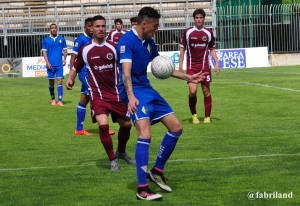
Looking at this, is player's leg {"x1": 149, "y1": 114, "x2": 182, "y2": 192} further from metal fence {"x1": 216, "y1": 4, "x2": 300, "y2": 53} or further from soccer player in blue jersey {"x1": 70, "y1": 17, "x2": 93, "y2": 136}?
metal fence {"x1": 216, "y1": 4, "x2": 300, "y2": 53}

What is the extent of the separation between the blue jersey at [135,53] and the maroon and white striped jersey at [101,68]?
2222mm

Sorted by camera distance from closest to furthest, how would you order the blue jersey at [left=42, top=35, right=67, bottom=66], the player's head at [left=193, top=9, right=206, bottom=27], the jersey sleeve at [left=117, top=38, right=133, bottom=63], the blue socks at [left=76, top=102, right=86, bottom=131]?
the jersey sleeve at [left=117, top=38, right=133, bottom=63], the blue socks at [left=76, top=102, right=86, bottom=131], the player's head at [left=193, top=9, right=206, bottom=27], the blue jersey at [left=42, top=35, right=67, bottom=66]

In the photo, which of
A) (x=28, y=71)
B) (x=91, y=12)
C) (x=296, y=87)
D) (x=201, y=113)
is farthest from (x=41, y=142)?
(x=91, y=12)

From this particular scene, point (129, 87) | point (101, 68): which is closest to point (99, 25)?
point (101, 68)

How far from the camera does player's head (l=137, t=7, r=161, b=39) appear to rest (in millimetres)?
8906

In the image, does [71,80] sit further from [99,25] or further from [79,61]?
[99,25]

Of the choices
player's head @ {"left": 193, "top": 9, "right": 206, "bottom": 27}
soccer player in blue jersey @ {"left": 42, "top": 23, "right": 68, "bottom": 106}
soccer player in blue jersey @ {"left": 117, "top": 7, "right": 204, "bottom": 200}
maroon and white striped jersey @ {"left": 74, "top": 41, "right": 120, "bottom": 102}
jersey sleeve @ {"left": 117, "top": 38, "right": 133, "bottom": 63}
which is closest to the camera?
soccer player in blue jersey @ {"left": 117, "top": 7, "right": 204, "bottom": 200}

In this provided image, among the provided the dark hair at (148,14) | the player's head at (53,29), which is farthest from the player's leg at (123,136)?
the player's head at (53,29)

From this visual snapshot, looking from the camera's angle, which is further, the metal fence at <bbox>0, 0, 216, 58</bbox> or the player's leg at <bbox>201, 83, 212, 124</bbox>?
the metal fence at <bbox>0, 0, 216, 58</bbox>

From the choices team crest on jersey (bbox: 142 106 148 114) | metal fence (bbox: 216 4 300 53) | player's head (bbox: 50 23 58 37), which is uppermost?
metal fence (bbox: 216 4 300 53)

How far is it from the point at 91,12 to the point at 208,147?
119 feet

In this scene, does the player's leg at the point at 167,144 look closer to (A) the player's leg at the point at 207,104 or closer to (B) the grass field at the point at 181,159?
(B) the grass field at the point at 181,159

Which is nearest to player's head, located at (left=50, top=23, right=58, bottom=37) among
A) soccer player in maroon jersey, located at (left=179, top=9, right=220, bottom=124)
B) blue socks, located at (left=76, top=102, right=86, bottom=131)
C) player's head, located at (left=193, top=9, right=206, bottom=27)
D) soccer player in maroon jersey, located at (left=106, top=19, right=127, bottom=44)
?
soccer player in maroon jersey, located at (left=106, top=19, right=127, bottom=44)

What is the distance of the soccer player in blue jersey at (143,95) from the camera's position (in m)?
8.84
